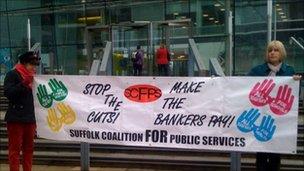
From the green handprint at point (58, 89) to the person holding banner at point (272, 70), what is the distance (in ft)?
8.21

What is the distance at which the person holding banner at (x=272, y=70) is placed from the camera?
5.66 meters

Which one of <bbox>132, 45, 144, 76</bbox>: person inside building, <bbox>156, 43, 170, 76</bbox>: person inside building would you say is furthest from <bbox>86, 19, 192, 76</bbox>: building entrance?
<bbox>156, 43, 170, 76</bbox>: person inside building

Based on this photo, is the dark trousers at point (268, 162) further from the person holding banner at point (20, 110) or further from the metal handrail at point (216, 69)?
the person holding banner at point (20, 110)

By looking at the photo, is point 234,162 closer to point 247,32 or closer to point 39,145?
point 39,145

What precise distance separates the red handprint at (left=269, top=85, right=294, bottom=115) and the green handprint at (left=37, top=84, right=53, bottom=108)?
2898 mm

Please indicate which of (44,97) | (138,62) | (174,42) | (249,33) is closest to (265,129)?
(44,97)

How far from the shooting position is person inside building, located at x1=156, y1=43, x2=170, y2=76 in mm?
15633

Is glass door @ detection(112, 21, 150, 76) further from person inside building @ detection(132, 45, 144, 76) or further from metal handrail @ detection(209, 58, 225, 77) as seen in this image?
metal handrail @ detection(209, 58, 225, 77)

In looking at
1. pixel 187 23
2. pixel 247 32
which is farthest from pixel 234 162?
pixel 247 32

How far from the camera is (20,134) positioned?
21.6ft

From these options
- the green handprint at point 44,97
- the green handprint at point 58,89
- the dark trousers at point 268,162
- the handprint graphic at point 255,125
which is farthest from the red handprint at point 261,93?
the green handprint at point 44,97

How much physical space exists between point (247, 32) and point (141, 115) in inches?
517

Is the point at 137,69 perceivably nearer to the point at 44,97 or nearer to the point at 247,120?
the point at 44,97

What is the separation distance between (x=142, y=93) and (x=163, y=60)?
9.03m
